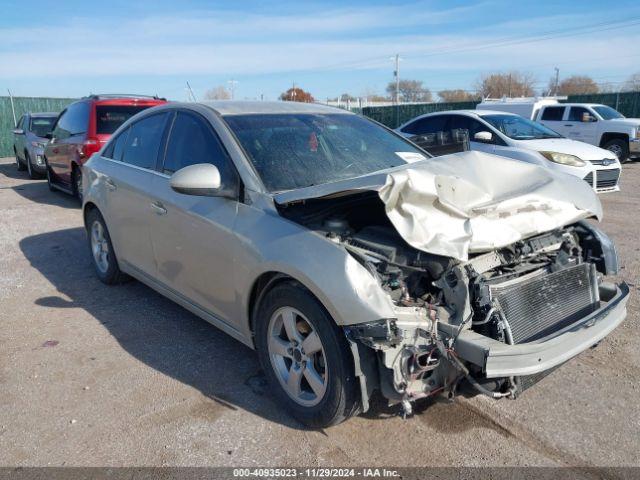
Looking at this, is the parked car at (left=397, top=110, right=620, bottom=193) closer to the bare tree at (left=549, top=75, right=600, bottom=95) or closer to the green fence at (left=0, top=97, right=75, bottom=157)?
the green fence at (left=0, top=97, right=75, bottom=157)

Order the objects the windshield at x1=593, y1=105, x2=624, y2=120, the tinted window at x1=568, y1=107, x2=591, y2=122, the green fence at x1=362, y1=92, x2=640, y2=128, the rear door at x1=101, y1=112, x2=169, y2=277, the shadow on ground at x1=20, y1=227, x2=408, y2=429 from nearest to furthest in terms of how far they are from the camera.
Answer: the shadow on ground at x1=20, y1=227, x2=408, y2=429 → the rear door at x1=101, y1=112, x2=169, y2=277 → the tinted window at x1=568, y1=107, x2=591, y2=122 → the windshield at x1=593, y1=105, x2=624, y2=120 → the green fence at x1=362, y1=92, x2=640, y2=128

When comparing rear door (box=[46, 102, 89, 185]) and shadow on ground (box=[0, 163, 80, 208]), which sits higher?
rear door (box=[46, 102, 89, 185])

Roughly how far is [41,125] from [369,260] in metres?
14.0

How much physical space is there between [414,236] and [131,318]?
293cm

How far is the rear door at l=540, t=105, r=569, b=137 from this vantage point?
16156mm

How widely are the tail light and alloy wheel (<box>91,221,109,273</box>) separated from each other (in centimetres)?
384

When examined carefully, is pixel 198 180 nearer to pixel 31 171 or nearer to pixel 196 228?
pixel 196 228

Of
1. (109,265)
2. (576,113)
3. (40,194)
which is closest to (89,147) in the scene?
(40,194)

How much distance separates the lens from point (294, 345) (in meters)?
3.04

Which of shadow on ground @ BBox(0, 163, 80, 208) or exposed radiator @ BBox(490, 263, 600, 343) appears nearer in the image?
exposed radiator @ BBox(490, 263, 600, 343)

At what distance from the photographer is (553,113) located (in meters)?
16.4

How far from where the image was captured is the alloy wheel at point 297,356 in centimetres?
291

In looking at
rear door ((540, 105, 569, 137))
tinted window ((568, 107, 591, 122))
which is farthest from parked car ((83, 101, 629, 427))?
tinted window ((568, 107, 591, 122))

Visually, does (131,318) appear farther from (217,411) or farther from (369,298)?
(369,298)
